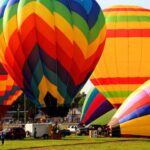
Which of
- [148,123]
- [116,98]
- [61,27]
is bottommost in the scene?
[148,123]

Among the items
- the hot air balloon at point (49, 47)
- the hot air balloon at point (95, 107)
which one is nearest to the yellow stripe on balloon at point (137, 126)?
the hot air balloon at point (49, 47)

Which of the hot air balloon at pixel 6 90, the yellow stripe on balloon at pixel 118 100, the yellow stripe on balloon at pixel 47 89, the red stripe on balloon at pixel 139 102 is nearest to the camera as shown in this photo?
the yellow stripe on balloon at pixel 47 89

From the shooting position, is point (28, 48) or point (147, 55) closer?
point (28, 48)

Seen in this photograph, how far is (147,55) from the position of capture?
34.6 metres

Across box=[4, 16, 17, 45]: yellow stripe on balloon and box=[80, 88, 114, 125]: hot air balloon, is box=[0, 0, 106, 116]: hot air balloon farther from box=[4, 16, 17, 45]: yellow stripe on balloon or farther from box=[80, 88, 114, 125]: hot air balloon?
box=[80, 88, 114, 125]: hot air balloon

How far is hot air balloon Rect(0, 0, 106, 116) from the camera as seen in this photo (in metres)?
24.5

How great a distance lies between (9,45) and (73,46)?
302 cm

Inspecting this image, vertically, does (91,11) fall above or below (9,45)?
above

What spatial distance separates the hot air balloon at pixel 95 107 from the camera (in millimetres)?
40438

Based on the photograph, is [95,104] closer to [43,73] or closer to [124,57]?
[124,57]

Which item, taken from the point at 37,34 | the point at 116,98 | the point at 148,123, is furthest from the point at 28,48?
the point at 116,98

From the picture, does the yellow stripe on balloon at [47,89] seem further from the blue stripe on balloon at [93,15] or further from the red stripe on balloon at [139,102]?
the blue stripe on balloon at [93,15]

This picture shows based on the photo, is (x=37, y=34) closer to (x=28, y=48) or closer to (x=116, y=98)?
(x=28, y=48)

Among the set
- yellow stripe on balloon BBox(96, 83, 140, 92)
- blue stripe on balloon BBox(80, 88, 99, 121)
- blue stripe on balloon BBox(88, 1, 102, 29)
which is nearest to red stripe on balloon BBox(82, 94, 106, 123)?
blue stripe on balloon BBox(80, 88, 99, 121)
